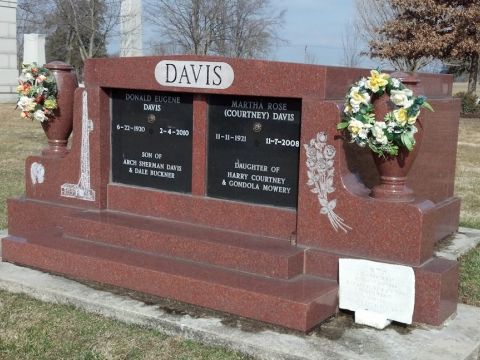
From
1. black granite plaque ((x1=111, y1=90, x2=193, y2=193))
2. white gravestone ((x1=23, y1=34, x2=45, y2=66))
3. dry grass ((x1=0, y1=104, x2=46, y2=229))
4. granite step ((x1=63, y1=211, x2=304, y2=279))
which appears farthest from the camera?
white gravestone ((x1=23, y1=34, x2=45, y2=66))

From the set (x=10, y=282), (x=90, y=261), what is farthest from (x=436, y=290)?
(x=10, y=282)

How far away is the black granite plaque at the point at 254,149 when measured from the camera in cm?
495

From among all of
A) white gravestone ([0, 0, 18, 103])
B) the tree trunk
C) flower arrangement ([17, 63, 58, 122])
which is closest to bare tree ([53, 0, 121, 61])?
white gravestone ([0, 0, 18, 103])

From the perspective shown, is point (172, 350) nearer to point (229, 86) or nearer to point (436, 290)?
point (436, 290)

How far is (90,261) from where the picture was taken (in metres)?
5.01

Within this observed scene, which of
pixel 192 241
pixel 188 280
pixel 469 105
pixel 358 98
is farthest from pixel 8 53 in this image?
pixel 358 98

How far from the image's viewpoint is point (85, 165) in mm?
5926

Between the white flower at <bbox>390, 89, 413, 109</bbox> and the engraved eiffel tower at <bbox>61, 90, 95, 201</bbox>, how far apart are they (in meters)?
2.78

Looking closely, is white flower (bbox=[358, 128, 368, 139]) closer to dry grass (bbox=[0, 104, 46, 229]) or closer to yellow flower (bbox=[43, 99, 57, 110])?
yellow flower (bbox=[43, 99, 57, 110])

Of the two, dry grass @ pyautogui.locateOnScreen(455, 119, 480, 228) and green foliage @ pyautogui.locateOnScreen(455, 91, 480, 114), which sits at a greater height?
green foliage @ pyautogui.locateOnScreen(455, 91, 480, 114)

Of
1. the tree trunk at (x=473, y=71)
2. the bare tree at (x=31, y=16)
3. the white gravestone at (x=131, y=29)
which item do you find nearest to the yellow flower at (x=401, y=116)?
the tree trunk at (x=473, y=71)

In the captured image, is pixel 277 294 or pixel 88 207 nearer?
pixel 277 294

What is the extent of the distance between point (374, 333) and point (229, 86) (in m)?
2.09

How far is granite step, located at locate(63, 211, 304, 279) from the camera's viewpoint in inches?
183
